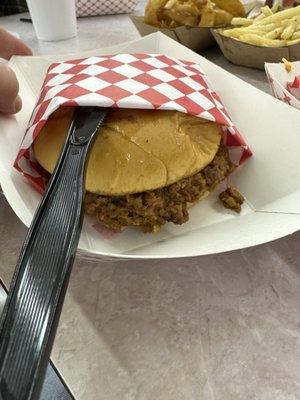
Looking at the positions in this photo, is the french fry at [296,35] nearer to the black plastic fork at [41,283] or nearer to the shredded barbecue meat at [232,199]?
the shredded barbecue meat at [232,199]

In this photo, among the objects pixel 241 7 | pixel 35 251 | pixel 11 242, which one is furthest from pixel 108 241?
pixel 241 7

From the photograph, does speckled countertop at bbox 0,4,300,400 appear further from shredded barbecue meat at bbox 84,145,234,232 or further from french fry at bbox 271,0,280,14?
french fry at bbox 271,0,280,14

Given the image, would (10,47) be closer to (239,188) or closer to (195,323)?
(239,188)

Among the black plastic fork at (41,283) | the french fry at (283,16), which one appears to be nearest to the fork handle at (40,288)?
the black plastic fork at (41,283)

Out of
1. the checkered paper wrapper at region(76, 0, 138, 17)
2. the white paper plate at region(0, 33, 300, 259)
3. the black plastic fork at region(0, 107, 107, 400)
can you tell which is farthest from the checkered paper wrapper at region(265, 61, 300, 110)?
the checkered paper wrapper at region(76, 0, 138, 17)

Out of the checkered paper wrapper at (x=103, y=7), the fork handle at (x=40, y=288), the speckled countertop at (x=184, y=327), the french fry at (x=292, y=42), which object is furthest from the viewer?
the checkered paper wrapper at (x=103, y=7)
